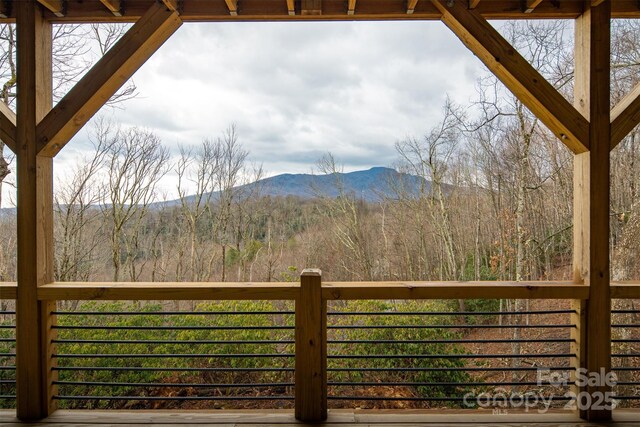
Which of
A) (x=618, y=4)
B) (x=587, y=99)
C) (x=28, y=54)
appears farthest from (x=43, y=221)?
(x=618, y=4)

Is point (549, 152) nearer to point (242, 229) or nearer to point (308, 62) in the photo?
point (308, 62)

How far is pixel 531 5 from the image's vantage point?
2287mm

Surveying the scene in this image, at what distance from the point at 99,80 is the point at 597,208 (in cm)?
322

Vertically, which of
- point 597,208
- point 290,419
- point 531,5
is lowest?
point 290,419

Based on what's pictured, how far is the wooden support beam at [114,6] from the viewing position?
223 centimetres

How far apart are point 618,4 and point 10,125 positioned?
401cm

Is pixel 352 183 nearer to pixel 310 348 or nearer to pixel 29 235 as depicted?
pixel 310 348

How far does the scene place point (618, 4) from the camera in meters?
2.33

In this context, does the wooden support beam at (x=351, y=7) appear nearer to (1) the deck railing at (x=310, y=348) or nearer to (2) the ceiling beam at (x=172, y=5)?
(2) the ceiling beam at (x=172, y=5)

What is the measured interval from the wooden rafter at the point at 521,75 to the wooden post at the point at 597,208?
0.10 metres

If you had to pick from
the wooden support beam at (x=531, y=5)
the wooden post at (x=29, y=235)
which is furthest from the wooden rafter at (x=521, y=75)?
the wooden post at (x=29, y=235)

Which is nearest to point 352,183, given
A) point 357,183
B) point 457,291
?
point 357,183

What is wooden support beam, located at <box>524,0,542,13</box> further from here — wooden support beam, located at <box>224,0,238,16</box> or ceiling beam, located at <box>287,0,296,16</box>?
wooden support beam, located at <box>224,0,238,16</box>

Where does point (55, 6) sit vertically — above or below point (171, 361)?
above
